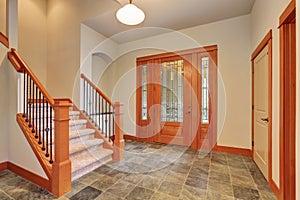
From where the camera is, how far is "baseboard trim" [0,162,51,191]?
78.0 inches

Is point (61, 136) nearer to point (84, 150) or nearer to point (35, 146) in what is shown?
point (35, 146)

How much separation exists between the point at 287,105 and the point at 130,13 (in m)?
2.56

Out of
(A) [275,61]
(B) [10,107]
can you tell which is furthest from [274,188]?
(B) [10,107]

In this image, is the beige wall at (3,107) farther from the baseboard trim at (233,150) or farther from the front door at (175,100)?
the baseboard trim at (233,150)

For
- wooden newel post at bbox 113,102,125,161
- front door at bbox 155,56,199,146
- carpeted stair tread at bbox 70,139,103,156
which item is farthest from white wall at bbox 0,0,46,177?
front door at bbox 155,56,199,146

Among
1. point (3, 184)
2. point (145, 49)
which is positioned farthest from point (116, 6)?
point (3, 184)

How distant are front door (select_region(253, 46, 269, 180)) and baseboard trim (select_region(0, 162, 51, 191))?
2.96m

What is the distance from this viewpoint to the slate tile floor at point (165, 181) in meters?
1.90

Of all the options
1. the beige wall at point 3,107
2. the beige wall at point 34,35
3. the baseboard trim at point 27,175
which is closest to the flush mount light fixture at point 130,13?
the beige wall at point 3,107

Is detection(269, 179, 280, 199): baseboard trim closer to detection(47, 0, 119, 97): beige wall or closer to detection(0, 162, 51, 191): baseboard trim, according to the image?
detection(0, 162, 51, 191): baseboard trim

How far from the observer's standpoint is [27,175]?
86.5 inches

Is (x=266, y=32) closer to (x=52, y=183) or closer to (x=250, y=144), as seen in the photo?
(x=250, y=144)

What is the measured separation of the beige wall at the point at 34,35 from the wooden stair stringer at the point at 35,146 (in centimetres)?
250

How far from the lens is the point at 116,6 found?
127 inches
